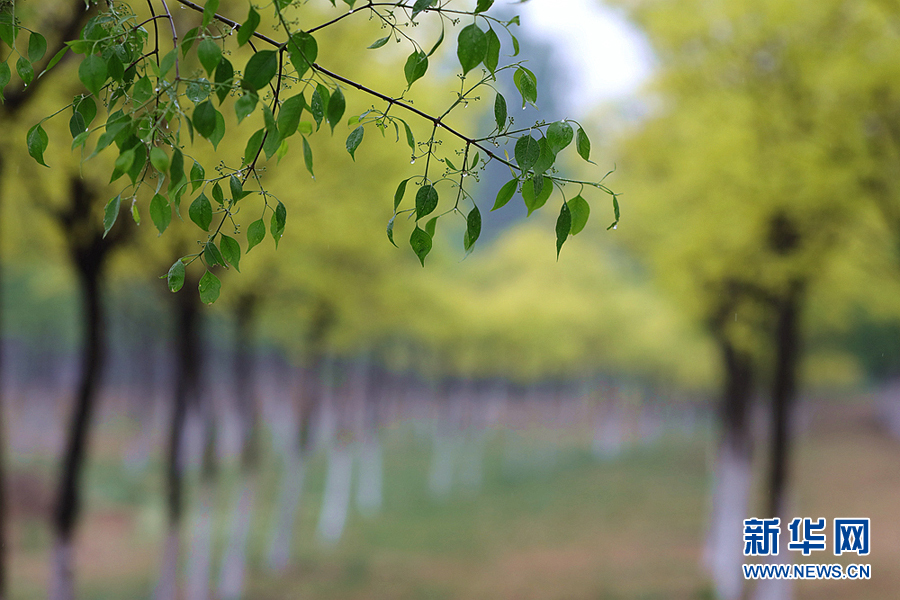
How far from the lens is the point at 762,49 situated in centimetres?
546

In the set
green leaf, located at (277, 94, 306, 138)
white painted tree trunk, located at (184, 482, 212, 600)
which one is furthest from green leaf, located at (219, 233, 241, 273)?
white painted tree trunk, located at (184, 482, 212, 600)

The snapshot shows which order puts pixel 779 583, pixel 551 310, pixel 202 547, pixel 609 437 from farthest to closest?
pixel 609 437, pixel 551 310, pixel 202 547, pixel 779 583

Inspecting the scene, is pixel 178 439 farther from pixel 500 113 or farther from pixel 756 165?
pixel 500 113

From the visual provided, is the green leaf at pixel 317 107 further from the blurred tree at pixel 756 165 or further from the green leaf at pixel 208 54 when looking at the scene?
the blurred tree at pixel 756 165

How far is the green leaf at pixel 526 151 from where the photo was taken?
1.16 meters

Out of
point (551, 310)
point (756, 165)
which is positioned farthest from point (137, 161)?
point (551, 310)

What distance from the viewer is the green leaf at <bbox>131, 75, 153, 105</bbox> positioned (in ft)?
3.29

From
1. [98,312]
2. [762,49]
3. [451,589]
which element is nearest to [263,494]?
[451,589]

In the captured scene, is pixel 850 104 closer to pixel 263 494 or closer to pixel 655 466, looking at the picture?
pixel 263 494

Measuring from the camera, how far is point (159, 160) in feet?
3.02

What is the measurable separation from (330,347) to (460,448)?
992cm

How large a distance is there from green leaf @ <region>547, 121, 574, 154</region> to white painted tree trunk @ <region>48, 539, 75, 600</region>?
→ 5.38 meters

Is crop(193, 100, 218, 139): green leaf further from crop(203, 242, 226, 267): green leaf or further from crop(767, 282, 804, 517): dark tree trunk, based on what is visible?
crop(767, 282, 804, 517): dark tree trunk

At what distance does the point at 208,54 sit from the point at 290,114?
0.14m
